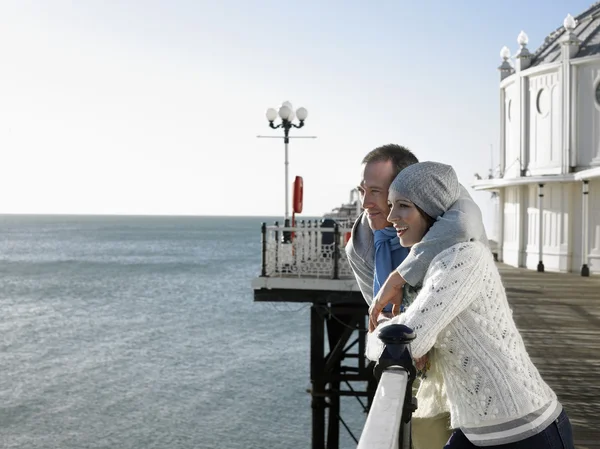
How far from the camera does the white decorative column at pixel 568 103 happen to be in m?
18.6

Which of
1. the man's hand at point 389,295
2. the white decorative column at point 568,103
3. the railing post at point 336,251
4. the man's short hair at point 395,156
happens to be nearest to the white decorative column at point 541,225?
the white decorative column at point 568,103

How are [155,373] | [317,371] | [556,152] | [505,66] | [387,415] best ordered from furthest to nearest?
[155,373] < [505,66] < [556,152] < [317,371] < [387,415]

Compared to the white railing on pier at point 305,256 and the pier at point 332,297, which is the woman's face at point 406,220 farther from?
the white railing on pier at point 305,256

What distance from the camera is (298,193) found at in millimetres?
16375

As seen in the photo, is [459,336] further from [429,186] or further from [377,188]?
[377,188]

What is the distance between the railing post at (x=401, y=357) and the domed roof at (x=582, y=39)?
18.3 metres

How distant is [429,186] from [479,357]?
1.92 feet

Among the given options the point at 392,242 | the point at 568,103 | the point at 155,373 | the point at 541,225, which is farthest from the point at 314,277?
the point at 155,373

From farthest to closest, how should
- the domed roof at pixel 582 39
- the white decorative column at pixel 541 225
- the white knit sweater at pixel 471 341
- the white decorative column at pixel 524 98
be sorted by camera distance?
the white decorative column at pixel 524 98
the white decorative column at pixel 541 225
the domed roof at pixel 582 39
the white knit sweater at pixel 471 341

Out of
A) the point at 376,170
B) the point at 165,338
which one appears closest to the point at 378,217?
the point at 376,170

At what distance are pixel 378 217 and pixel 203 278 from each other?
68.8 m

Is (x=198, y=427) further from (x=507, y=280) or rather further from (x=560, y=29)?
(x=560, y=29)

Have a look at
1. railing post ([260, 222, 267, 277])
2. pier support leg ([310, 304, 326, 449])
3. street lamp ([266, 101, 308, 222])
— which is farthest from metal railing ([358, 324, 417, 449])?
street lamp ([266, 101, 308, 222])

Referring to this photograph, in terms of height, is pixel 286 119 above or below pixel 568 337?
above
